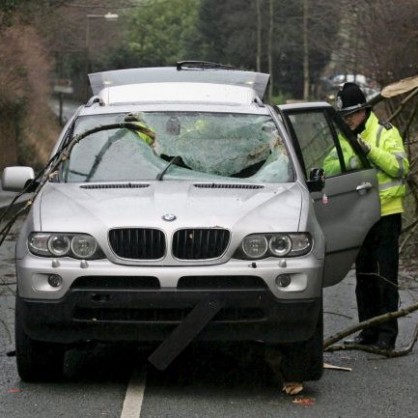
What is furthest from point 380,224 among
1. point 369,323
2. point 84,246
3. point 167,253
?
point 84,246

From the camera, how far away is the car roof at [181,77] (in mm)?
10445

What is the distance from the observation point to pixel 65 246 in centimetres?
680

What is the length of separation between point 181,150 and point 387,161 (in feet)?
4.86

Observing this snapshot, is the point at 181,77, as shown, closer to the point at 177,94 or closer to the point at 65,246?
the point at 177,94

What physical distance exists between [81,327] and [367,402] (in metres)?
1.65

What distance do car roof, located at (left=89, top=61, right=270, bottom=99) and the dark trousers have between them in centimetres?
193

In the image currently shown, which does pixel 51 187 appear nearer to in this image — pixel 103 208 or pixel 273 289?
pixel 103 208

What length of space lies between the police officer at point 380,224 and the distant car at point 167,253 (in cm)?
87

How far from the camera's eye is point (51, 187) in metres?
7.56

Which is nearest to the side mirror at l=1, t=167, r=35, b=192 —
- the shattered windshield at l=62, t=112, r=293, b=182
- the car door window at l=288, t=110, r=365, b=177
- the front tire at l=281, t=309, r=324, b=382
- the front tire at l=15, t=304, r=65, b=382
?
the shattered windshield at l=62, t=112, r=293, b=182

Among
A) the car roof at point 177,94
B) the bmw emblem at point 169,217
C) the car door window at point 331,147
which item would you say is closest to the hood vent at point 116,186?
the bmw emblem at point 169,217

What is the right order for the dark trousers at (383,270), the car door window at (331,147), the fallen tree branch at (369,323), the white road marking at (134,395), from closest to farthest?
1. the white road marking at (134,395)
2. the fallen tree branch at (369,323)
3. the dark trousers at (383,270)
4. the car door window at (331,147)

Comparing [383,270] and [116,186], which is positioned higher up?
[116,186]

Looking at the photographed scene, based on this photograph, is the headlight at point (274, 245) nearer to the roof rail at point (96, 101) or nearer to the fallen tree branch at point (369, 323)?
the fallen tree branch at point (369, 323)
